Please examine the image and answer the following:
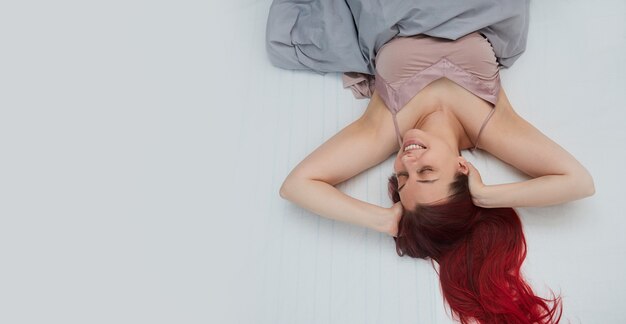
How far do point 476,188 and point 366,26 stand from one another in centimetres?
53

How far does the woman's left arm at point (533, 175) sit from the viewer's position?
1.52 m

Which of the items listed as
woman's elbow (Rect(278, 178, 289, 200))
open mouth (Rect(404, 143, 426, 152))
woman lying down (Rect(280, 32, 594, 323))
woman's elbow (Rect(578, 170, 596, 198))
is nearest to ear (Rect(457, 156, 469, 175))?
woman lying down (Rect(280, 32, 594, 323))

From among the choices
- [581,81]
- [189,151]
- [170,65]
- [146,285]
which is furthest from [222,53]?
[581,81]

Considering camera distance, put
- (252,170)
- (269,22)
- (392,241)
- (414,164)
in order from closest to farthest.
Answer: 1. (414,164)
2. (392,241)
3. (252,170)
4. (269,22)

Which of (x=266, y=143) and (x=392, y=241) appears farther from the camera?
(x=266, y=143)

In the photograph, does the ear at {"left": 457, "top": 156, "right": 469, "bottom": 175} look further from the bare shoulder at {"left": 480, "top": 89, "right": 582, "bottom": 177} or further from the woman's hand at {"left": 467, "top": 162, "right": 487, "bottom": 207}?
the bare shoulder at {"left": 480, "top": 89, "right": 582, "bottom": 177}

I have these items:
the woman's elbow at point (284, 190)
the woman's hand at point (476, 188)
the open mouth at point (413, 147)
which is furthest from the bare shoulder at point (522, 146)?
the woman's elbow at point (284, 190)

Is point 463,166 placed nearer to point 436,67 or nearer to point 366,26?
point 436,67

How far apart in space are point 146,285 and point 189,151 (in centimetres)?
39

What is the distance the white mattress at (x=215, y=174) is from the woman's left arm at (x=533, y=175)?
0.10m

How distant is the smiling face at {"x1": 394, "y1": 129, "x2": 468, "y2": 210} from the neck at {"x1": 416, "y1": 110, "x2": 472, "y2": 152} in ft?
0.22

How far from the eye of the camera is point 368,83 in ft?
6.09

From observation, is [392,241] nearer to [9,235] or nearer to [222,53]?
[222,53]

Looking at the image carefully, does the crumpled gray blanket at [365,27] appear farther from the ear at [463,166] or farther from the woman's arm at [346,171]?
the ear at [463,166]
